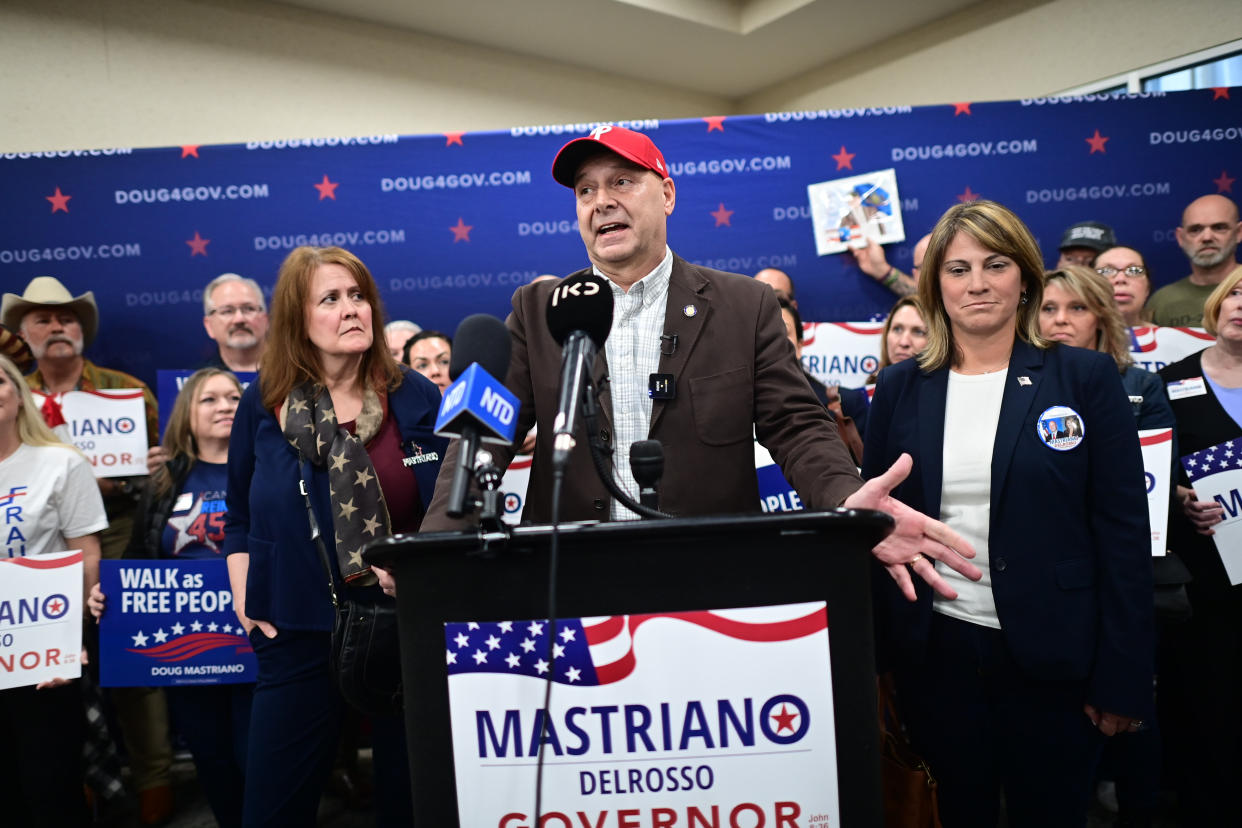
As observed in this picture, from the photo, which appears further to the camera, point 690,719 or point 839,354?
point 839,354

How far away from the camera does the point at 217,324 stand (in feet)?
14.3

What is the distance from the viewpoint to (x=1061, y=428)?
198cm

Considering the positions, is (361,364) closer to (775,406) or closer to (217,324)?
(775,406)

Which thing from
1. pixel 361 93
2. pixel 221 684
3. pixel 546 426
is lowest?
pixel 221 684

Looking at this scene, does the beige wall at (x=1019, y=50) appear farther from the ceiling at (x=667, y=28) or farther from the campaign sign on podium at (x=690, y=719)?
the campaign sign on podium at (x=690, y=719)

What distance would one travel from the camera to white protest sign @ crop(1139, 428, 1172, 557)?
2.61 m

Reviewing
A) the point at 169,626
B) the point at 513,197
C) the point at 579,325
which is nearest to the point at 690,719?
the point at 579,325

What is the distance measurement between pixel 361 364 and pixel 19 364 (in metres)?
2.75

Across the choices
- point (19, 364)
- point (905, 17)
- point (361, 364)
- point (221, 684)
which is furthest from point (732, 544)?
point (905, 17)

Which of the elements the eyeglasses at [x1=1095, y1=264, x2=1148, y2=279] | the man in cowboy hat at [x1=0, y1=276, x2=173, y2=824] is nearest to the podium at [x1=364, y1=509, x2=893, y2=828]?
the man in cowboy hat at [x1=0, y1=276, x2=173, y2=824]

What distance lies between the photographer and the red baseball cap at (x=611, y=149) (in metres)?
1.80

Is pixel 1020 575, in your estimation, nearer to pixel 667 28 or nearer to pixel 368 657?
pixel 368 657

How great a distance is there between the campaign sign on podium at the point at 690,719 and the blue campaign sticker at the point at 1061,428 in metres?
Result: 1.08

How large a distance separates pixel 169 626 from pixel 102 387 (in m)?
2.09
